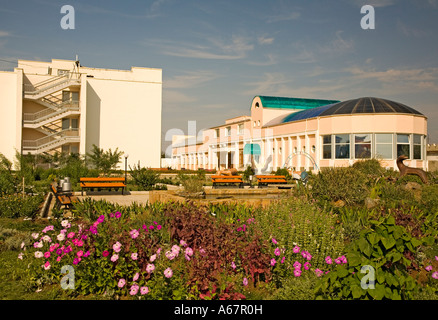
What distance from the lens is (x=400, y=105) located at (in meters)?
28.8

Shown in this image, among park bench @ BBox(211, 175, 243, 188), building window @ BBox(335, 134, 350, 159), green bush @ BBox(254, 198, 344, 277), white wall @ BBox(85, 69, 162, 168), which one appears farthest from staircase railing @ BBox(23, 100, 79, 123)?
green bush @ BBox(254, 198, 344, 277)

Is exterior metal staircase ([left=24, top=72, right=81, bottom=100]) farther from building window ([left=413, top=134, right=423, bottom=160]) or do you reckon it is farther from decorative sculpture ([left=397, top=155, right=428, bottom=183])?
building window ([left=413, top=134, right=423, bottom=160])

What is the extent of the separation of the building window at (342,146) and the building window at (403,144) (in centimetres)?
373

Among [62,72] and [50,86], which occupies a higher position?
[62,72]

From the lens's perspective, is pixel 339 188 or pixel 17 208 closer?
pixel 17 208

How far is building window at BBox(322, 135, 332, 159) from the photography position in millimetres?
28969

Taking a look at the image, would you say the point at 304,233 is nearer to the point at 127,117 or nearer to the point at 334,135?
the point at 334,135

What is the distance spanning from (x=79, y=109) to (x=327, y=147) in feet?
75.2

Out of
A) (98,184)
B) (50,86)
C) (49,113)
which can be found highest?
(50,86)

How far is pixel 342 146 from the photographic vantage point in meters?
28.3

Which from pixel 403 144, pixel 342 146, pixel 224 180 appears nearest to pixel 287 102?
pixel 342 146

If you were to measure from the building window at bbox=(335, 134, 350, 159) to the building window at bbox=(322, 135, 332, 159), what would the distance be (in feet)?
1.76

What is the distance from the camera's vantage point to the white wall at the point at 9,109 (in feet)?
108

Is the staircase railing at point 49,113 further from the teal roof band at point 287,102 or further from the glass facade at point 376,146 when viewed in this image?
the glass facade at point 376,146
